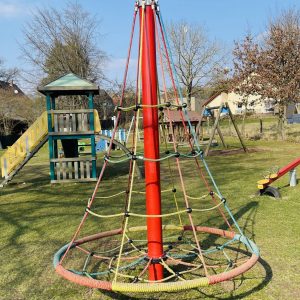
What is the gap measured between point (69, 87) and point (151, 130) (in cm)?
799

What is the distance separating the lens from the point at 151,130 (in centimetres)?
363

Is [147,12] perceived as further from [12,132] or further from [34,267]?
[12,132]

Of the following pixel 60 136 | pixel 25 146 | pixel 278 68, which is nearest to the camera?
pixel 60 136

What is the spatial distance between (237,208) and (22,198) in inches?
197

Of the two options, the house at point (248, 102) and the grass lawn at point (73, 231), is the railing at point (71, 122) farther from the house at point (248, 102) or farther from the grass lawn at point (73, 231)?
the house at point (248, 102)

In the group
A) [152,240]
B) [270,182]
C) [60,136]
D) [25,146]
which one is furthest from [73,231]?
[25,146]

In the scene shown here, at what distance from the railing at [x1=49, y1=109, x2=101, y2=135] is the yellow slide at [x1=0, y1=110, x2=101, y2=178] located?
0.40 metres

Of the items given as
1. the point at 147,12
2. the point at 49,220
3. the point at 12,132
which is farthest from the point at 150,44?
the point at 12,132

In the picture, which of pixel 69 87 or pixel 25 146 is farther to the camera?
pixel 25 146

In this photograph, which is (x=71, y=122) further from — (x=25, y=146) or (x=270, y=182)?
(x=270, y=182)

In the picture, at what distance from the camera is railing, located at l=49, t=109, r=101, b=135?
10.9 metres

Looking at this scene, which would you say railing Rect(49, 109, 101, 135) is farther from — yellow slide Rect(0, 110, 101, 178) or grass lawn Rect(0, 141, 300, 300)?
grass lawn Rect(0, 141, 300, 300)

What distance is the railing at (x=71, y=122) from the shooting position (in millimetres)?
10859

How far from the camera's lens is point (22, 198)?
8.95 meters
